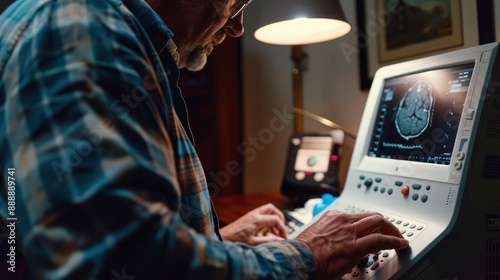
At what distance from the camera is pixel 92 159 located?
391 mm

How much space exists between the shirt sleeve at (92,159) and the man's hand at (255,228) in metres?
0.53

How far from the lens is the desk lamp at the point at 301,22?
1.18m

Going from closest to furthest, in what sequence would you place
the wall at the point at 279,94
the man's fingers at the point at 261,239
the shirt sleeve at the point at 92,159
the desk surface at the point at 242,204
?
the shirt sleeve at the point at 92,159
the man's fingers at the point at 261,239
the desk surface at the point at 242,204
the wall at the point at 279,94

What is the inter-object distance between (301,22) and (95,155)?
1.08m

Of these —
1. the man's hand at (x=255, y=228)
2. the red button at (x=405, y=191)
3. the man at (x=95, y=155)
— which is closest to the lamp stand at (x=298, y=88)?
the man's hand at (x=255, y=228)

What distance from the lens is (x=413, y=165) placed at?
0.78 m

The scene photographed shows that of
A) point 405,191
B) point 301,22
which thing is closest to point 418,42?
point 301,22

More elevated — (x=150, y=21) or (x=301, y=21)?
(x=301, y=21)

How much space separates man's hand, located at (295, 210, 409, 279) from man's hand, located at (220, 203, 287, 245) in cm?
37

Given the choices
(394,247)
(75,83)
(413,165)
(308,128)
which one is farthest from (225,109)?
(75,83)

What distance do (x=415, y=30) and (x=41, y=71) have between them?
117 cm

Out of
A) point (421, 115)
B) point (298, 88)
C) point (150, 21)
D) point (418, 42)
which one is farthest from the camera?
point (298, 88)

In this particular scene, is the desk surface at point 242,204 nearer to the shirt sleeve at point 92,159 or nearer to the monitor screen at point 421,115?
the monitor screen at point 421,115

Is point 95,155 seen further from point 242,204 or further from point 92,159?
point 242,204
